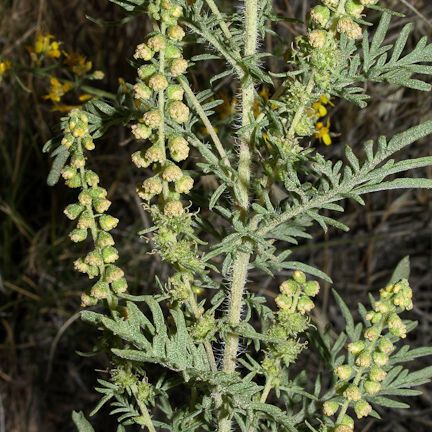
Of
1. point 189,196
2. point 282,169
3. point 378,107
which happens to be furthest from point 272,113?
point 378,107

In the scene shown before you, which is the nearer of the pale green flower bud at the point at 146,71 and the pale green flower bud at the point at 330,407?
the pale green flower bud at the point at 146,71

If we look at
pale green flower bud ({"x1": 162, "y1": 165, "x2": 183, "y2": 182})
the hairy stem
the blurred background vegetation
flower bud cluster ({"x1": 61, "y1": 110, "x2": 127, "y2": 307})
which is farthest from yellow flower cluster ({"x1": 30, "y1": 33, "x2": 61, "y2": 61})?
pale green flower bud ({"x1": 162, "y1": 165, "x2": 183, "y2": 182})

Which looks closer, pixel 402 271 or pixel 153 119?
pixel 153 119

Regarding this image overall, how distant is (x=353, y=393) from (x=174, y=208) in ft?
1.80

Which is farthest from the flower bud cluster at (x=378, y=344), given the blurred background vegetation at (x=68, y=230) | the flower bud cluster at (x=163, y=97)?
the blurred background vegetation at (x=68, y=230)

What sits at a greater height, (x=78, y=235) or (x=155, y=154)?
(x=155, y=154)

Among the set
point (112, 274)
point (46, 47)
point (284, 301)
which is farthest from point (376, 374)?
point (46, 47)

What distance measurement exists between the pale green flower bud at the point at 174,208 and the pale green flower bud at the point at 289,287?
282mm

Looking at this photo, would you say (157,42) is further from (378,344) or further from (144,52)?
(378,344)

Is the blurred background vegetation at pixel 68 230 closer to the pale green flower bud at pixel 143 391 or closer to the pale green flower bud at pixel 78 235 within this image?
the pale green flower bud at pixel 143 391

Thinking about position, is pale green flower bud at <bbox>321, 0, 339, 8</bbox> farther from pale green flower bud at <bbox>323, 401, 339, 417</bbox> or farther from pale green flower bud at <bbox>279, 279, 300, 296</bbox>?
pale green flower bud at <bbox>323, 401, 339, 417</bbox>

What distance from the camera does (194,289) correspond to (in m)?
1.84

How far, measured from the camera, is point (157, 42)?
57.7 inches

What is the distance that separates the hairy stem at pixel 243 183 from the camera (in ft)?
5.32
